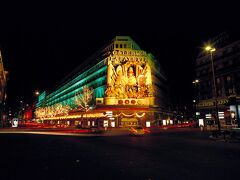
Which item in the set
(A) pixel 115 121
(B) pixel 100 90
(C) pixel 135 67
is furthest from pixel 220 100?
(B) pixel 100 90

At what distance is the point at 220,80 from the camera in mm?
62531

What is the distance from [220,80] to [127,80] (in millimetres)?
27377

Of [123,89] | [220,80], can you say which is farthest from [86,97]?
[220,80]

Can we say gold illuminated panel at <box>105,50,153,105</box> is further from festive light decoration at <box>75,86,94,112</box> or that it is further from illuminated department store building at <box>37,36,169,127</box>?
festive light decoration at <box>75,86,94,112</box>

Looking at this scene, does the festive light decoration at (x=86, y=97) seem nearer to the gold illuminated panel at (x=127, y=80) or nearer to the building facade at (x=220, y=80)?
the gold illuminated panel at (x=127, y=80)

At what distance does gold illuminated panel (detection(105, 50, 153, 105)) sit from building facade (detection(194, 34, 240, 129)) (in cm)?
1544

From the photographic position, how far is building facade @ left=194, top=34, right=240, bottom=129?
5816 centimetres

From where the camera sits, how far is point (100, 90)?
70688 millimetres

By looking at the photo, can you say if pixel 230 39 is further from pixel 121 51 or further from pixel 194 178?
pixel 194 178

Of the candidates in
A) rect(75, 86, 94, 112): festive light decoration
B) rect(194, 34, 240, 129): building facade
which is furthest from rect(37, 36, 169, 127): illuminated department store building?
rect(194, 34, 240, 129): building facade

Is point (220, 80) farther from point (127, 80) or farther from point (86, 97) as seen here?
point (86, 97)

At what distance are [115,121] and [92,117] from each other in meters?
10.9

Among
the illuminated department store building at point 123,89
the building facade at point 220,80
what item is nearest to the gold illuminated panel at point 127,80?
the illuminated department store building at point 123,89

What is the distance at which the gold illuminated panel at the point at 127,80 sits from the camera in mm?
63844
